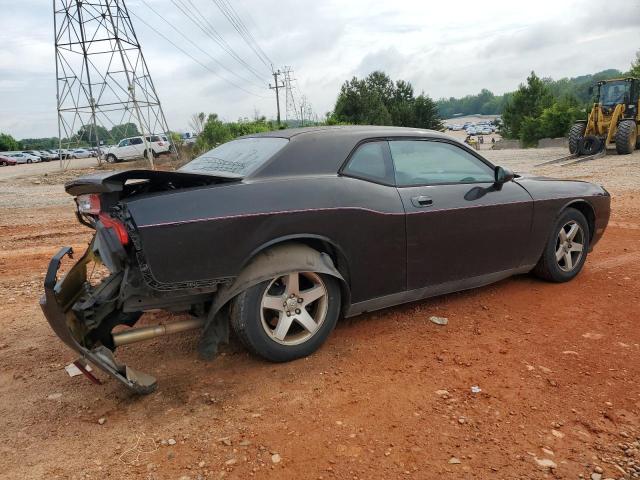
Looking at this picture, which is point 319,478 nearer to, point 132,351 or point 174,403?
point 174,403

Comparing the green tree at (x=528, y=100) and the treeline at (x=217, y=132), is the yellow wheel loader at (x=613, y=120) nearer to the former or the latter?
the treeline at (x=217, y=132)

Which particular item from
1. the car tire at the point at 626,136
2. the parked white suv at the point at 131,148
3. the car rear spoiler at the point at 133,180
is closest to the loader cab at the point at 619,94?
the car tire at the point at 626,136

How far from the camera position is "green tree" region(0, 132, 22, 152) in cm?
6612

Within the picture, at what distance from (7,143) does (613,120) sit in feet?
236

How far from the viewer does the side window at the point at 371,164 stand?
11.6ft

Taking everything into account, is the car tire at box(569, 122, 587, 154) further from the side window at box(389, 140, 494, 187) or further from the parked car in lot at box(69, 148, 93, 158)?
the parked car in lot at box(69, 148, 93, 158)

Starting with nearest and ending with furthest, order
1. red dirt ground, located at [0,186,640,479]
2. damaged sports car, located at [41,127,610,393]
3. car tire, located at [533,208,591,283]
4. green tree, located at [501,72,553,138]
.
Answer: red dirt ground, located at [0,186,640,479], damaged sports car, located at [41,127,610,393], car tire, located at [533,208,591,283], green tree, located at [501,72,553,138]

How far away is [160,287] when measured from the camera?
282 cm

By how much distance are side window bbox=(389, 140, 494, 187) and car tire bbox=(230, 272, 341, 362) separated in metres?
1.01

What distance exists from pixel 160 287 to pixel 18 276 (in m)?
3.64

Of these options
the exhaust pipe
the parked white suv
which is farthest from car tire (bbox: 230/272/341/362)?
the parked white suv

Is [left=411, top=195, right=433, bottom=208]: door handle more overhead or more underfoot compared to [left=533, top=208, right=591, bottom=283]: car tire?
more overhead

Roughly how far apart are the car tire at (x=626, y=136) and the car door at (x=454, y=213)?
52.4 feet

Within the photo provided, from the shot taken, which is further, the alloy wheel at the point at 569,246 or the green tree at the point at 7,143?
the green tree at the point at 7,143
